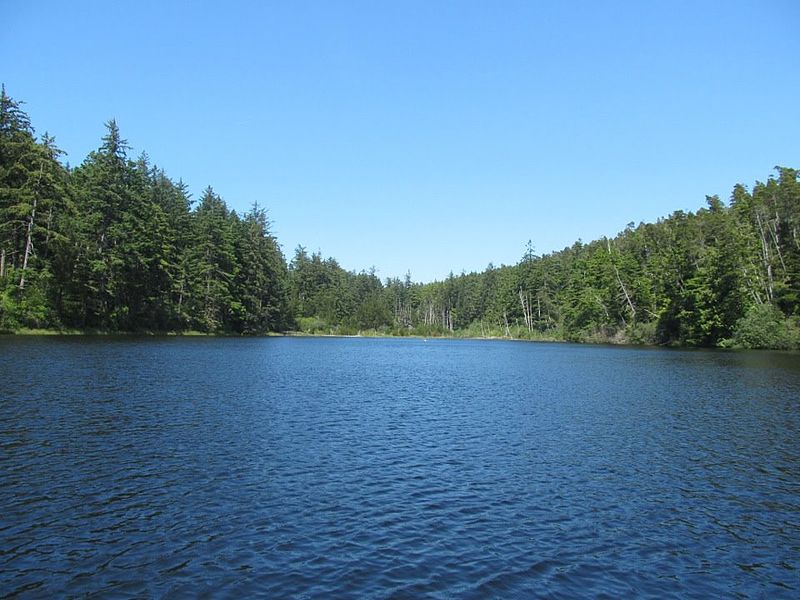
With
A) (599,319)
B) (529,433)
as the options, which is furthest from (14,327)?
(599,319)

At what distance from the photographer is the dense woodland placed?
6869 centimetres

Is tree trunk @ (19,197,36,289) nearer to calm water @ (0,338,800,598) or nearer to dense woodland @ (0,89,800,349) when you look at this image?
dense woodland @ (0,89,800,349)

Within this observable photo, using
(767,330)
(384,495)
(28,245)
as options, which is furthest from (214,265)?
(384,495)

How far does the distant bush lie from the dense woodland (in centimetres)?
20

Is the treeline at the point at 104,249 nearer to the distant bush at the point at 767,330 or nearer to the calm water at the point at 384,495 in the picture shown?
the calm water at the point at 384,495

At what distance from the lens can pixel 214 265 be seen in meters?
112

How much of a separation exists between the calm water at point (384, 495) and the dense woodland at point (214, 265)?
145 ft

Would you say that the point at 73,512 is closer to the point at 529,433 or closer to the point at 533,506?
the point at 533,506

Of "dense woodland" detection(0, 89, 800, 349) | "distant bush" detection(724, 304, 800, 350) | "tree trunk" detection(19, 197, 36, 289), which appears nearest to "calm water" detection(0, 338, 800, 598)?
"tree trunk" detection(19, 197, 36, 289)

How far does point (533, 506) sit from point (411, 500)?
3.38 meters

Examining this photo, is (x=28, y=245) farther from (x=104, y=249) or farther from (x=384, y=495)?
(x=384, y=495)

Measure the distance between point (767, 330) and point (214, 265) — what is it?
99565 mm

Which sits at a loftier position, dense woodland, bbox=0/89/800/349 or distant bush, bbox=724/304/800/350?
dense woodland, bbox=0/89/800/349

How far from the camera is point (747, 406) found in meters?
31.9
